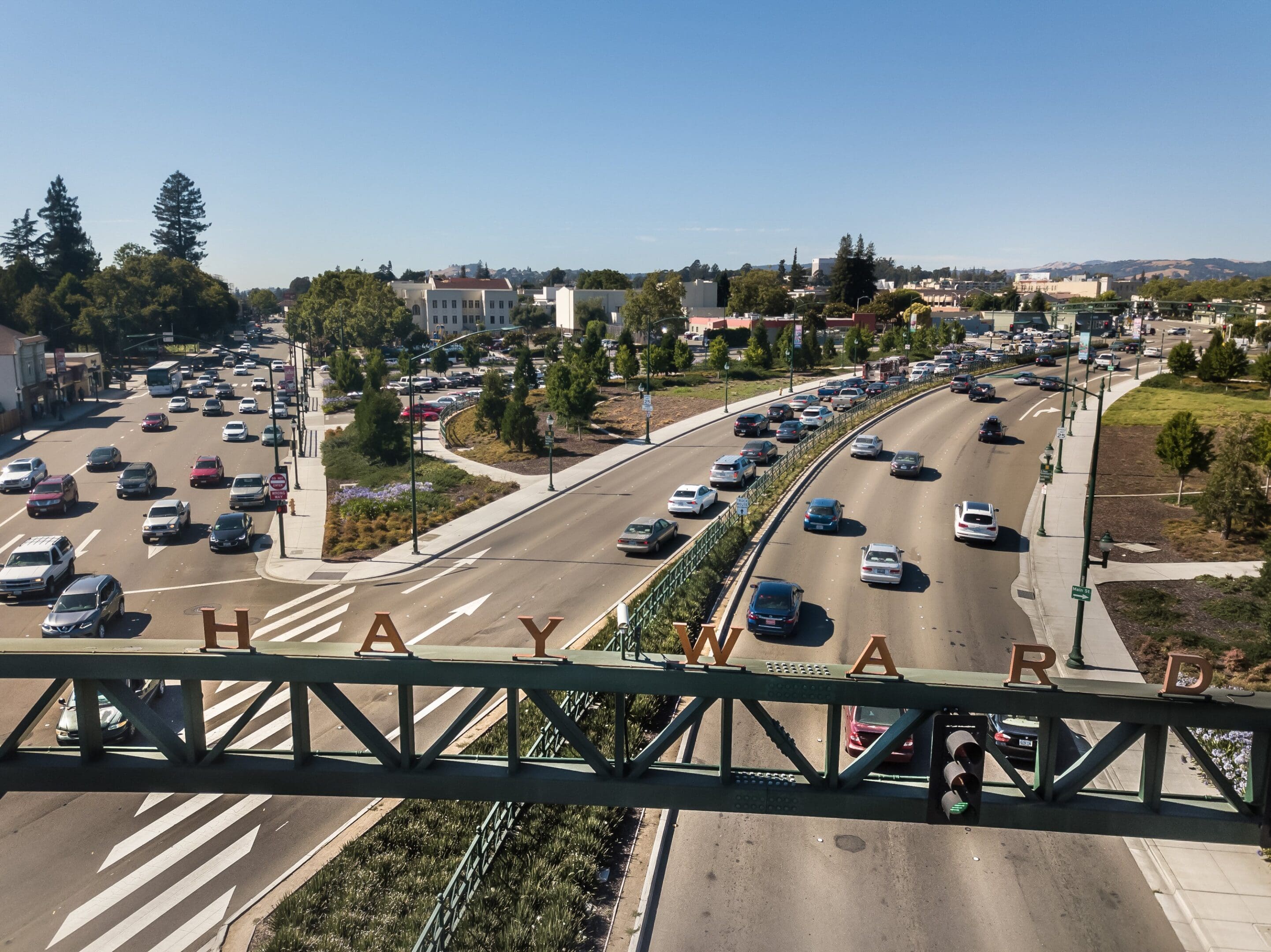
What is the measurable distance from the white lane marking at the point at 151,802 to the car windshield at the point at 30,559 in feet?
52.5

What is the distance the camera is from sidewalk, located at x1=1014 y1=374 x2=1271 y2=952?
1352 centimetres

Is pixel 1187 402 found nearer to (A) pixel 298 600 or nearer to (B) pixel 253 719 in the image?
(A) pixel 298 600

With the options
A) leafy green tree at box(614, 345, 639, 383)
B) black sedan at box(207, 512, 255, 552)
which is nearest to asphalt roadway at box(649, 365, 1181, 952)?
black sedan at box(207, 512, 255, 552)

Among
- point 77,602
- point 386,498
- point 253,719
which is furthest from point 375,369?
point 253,719

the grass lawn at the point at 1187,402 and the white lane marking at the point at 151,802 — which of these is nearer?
the white lane marking at the point at 151,802

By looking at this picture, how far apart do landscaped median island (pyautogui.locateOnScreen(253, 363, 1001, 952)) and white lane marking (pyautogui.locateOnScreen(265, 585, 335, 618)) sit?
13.3 metres

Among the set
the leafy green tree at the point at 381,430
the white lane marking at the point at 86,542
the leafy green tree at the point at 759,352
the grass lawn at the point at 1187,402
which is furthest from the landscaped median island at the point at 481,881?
the leafy green tree at the point at 759,352

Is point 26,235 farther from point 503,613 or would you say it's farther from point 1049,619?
point 1049,619

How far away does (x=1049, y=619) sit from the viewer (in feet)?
88.2

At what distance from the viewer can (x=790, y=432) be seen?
56250 millimetres

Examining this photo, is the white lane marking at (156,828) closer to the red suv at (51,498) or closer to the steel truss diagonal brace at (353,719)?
the steel truss diagonal brace at (353,719)

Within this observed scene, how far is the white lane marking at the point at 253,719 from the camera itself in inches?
757

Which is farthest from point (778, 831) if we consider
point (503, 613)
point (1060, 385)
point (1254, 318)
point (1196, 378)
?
point (1254, 318)

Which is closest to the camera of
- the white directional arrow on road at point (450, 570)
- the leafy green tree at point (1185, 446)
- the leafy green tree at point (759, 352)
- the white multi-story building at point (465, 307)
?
the white directional arrow on road at point (450, 570)
